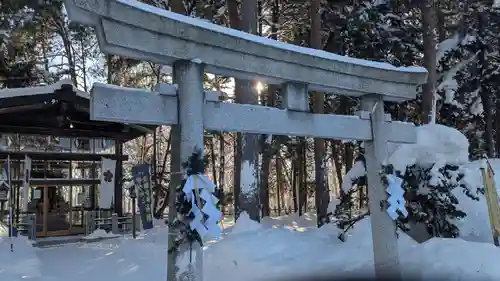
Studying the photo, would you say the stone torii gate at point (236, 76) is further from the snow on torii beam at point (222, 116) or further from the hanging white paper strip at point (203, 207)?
the hanging white paper strip at point (203, 207)

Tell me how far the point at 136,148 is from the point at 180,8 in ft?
65.7

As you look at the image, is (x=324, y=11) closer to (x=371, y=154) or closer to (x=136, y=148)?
(x=371, y=154)

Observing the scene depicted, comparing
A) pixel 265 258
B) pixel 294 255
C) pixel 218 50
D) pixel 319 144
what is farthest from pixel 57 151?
pixel 218 50

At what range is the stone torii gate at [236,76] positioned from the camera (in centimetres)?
492

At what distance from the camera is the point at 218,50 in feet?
18.6

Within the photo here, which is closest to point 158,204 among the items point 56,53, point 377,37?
point 56,53

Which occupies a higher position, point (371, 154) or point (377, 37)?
point (377, 37)

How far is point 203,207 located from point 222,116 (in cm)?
119

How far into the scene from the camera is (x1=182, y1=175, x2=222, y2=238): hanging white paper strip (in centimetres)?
511

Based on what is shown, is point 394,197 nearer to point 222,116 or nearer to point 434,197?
point 434,197

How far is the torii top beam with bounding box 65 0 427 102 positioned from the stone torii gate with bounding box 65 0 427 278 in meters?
0.01

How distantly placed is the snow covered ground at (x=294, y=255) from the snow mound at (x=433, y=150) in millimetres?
22

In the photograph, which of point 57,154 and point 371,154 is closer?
point 371,154

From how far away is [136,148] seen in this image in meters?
33.5
